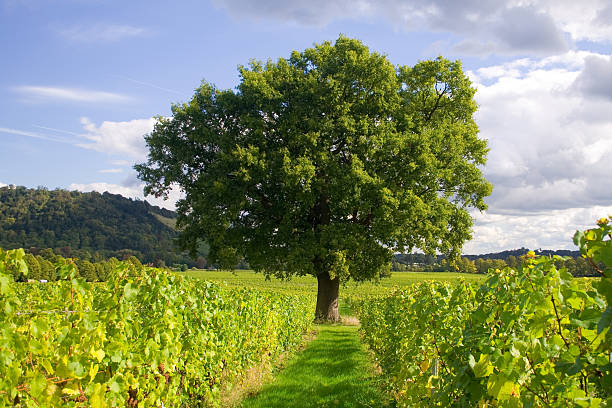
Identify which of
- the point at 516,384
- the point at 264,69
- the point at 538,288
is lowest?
the point at 516,384

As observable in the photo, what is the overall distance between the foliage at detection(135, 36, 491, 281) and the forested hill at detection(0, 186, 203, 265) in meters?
71.3

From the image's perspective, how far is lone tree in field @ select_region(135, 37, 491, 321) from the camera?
64.7 ft

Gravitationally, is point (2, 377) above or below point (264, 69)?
below

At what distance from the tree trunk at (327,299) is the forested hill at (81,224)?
7037cm

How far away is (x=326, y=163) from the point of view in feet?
66.1

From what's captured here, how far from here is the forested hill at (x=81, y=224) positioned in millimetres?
111250

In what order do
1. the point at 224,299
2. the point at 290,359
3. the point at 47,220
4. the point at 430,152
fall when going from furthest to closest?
the point at 47,220
the point at 430,152
the point at 290,359
the point at 224,299

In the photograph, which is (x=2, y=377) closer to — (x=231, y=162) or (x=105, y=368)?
(x=105, y=368)

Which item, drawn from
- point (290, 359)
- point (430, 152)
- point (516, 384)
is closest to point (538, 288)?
point (516, 384)

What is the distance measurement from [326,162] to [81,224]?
12614 centimetres

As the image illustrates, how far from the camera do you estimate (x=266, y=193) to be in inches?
854

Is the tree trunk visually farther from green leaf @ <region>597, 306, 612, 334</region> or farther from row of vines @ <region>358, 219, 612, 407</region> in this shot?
green leaf @ <region>597, 306, 612, 334</region>

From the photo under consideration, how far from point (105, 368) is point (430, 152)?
18.0 m

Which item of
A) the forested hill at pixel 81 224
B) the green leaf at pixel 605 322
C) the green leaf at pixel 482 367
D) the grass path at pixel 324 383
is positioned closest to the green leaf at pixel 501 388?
the green leaf at pixel 482 367
